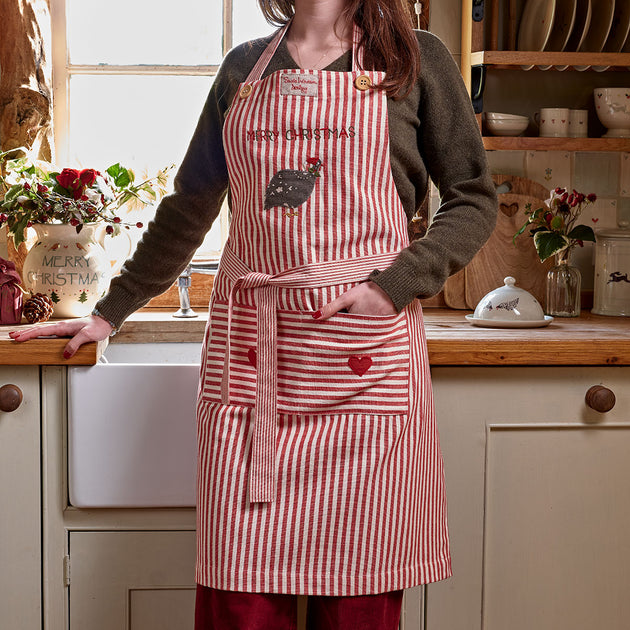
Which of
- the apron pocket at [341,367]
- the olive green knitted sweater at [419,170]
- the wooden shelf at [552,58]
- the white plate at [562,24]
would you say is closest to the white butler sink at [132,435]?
the olive green knitted sweater at [419,170]

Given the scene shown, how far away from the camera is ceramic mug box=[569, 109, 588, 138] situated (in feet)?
6.63

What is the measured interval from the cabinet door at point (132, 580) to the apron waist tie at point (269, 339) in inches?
17.1

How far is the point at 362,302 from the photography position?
123cm

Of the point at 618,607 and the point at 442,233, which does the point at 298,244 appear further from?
the point at 618,607

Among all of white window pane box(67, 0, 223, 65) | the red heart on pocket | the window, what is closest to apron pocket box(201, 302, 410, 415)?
the red heart on pocket

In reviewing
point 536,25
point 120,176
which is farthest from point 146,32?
point 536,25

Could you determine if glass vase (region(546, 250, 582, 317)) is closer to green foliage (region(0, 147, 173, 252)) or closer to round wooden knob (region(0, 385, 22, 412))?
green foliage (region(0, 147, 173, 252))

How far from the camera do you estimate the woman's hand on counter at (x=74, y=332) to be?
4.83 feet

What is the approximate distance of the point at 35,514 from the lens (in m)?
1.55

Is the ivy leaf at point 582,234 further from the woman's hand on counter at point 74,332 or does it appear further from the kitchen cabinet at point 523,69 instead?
the woman's hand on counter at point 74,332

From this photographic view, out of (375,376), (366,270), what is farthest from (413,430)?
(366,270)

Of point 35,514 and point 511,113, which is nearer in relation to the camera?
point 35,514

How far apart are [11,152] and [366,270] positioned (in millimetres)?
→ 1113

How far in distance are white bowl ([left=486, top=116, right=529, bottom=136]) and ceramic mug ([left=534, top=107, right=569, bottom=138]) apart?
0.19ft
